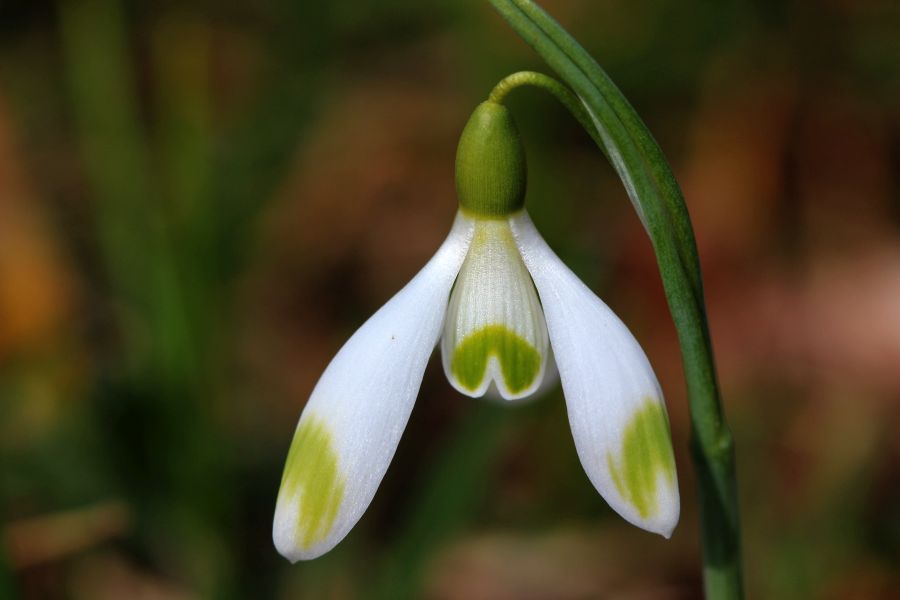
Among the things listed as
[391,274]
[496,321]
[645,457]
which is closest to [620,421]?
[645,457]

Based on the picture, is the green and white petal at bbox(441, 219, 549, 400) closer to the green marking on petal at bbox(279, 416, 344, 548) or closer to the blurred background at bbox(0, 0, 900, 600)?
the green marking on petal at bbox(279, 416, 344, 548)

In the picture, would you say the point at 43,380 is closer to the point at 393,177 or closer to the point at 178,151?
the point at 178,151

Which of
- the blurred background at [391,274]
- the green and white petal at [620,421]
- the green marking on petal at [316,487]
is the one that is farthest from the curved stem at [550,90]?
the blurred background at [391,274]

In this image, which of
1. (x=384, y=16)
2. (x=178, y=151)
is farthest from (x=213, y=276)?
(x=384, y=16)

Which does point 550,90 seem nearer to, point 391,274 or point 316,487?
point 316,487

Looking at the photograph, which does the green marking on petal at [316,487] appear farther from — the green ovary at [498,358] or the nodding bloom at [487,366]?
the green ovary at [498,358]

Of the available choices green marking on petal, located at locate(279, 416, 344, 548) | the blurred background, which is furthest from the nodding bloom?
the blurred background
